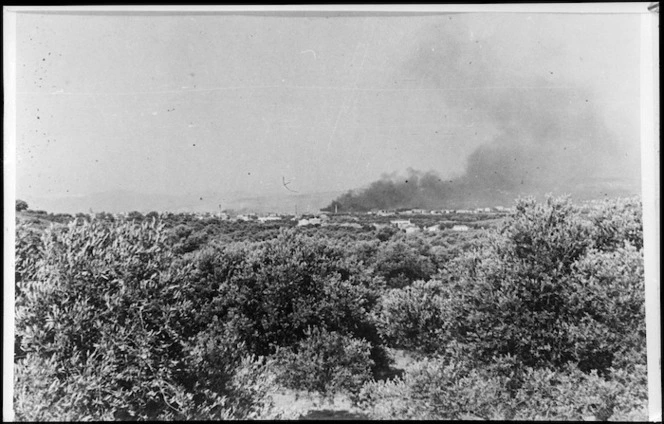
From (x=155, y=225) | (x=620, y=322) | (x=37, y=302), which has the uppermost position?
(x=155, y=225)

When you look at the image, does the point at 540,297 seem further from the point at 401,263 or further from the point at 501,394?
the point at 401,263

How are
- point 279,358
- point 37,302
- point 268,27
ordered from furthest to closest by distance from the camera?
1. point 279,358
2. point 268,27
3. point 37,302

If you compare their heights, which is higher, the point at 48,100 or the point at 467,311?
the point at 48,100

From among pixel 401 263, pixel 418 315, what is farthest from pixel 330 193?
pixel 418 315

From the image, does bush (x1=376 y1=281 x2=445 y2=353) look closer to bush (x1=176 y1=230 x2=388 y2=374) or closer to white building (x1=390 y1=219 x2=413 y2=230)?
bush (x1=176 y1=230 x2=388 y2=374)

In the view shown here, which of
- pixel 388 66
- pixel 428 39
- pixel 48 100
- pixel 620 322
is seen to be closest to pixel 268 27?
pixel 388 66

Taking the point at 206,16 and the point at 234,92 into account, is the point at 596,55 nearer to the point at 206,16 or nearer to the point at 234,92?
the point at 234,92
